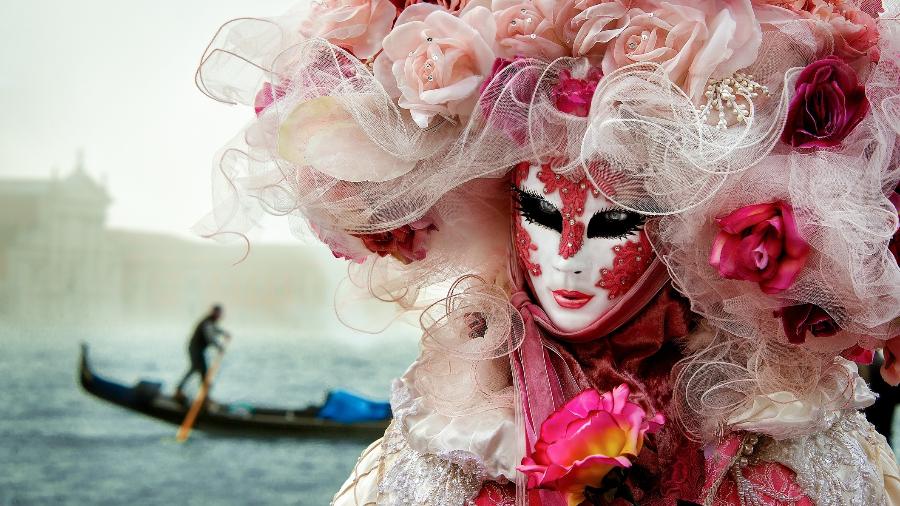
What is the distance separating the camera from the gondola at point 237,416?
2945mm

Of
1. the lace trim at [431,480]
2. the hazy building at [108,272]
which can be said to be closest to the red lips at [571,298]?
the lace trim at [431,480]

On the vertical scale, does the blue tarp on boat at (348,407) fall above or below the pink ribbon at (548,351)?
below

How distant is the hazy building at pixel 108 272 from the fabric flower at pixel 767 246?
222 cm

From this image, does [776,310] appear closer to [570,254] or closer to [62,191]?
[570,254]

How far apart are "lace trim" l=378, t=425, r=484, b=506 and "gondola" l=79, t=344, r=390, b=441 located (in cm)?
182

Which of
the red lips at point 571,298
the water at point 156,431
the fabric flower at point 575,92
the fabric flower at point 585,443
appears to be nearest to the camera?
the fabric flower at point 585,443

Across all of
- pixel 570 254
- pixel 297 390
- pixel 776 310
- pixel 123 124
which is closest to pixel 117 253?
pixel 123 124

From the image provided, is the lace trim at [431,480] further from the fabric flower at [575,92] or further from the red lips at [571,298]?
the fabric flower at [575,92]

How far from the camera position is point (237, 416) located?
2.96 meters

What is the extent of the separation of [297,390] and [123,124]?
0.99m

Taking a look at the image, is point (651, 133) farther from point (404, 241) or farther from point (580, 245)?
point (404, 241)

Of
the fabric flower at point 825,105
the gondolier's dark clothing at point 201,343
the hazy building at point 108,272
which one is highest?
the fabric flower at point 825,105

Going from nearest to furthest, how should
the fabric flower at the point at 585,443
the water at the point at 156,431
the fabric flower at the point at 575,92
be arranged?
the fabric flower at the point at 585,443
the fabric flower at the point at 575,92
the water at the point at 156,431

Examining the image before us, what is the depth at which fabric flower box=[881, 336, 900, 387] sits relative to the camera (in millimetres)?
1034
